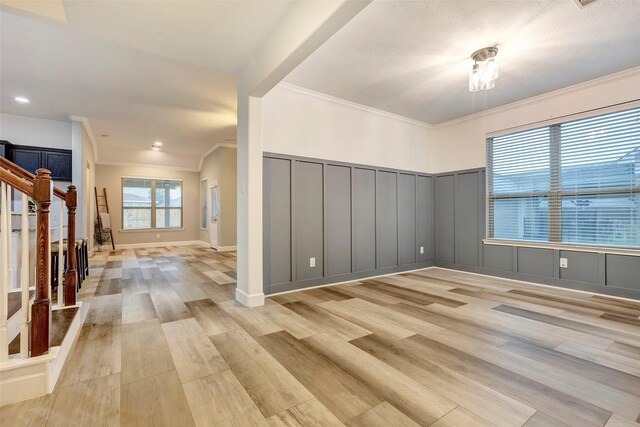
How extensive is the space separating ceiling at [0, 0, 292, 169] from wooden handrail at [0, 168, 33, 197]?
155 cm

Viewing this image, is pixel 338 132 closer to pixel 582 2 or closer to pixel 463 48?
pixel 463 48

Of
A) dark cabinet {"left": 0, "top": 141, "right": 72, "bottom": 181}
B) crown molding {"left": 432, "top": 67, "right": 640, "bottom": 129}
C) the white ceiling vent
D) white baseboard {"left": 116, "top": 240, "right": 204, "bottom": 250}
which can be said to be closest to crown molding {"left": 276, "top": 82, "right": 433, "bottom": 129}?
crown molding {"left": 432, "top": 67, "right": 640, "bottom": 129}

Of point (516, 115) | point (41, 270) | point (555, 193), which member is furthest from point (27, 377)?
point (516, 115)

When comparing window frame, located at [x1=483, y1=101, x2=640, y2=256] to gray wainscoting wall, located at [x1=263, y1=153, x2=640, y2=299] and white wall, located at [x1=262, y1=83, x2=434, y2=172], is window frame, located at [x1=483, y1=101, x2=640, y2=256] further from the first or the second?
white wall, located at [x1=262, y1=83, x2=434, y2=172]

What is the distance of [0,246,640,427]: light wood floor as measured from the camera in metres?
1.39

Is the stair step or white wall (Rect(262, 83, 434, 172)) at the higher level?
white wall (Rect(262, 83, 434, 172))

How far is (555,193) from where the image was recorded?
387cm

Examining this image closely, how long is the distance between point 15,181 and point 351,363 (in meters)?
2.11

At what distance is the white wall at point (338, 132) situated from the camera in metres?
3.57

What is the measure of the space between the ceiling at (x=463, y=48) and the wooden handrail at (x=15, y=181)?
2.49 meters

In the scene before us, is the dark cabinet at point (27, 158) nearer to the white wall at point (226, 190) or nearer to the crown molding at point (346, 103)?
the white wall at point (226, 190)

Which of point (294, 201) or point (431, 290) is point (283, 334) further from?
point (431, 290)

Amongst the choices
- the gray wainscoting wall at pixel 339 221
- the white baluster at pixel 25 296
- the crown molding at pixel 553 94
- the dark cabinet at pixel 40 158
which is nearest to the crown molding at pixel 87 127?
the dark cabinet at pixel 40 158

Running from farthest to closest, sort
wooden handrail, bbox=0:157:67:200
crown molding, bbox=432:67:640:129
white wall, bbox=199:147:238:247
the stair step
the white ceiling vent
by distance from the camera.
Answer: white wall, bbox=199:147:238:247, crown molding, bbox=432:67:640:129, the white ceiling vent, the stair step, wooden handrail, bbox=0:157:67:200
